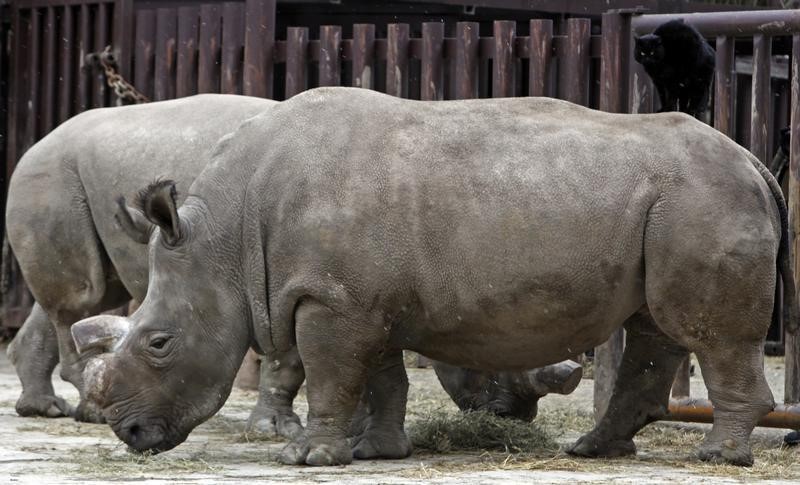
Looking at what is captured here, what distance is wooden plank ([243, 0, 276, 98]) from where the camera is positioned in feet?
35.7

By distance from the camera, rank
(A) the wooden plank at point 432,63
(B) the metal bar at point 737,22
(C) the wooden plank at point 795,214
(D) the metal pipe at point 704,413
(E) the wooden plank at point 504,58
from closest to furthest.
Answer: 1. (D) the metal pipe at point 704,413
2. (C) the wooden plank at point 795,214
3. (B) the metal bar at point 737,22
4. (E) the wooden plank at point 504,58
5. (A) the wooden plank at point 432,63

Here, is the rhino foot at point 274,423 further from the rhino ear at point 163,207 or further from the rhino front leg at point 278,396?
the rhino ear at point 163,207

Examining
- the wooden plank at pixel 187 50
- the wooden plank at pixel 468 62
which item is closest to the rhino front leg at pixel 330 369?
the wooden plank at pixel 468 62

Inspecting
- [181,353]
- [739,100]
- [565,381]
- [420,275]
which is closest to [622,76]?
[565,381]

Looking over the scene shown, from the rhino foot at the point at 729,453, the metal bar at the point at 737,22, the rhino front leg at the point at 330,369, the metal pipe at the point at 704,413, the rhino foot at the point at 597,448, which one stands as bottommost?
the metal pipe at the point at 704,413

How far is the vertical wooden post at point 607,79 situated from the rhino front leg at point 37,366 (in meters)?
2.96

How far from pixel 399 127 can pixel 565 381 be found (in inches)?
63.4

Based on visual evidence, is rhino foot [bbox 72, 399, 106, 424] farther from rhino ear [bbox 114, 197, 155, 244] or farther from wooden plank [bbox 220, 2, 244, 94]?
wooden plank [bbox 220, 2, 244, 94]

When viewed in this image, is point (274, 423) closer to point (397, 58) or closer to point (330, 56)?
point (397, 58)

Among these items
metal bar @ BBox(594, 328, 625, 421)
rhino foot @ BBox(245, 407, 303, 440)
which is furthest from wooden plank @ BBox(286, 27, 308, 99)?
metal bar @ BBox(594, 328, 625, 421)

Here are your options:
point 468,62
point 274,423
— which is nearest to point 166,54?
point 468,62

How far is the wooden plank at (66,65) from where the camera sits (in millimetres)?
12750

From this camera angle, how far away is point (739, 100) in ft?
47.0

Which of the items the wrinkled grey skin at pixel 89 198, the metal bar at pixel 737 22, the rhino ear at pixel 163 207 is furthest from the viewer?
the wrinkled grey skin at pixel 89 198
